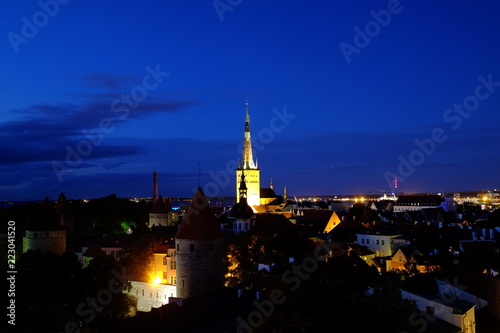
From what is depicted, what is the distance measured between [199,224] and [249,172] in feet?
280

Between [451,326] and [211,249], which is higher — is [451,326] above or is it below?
below

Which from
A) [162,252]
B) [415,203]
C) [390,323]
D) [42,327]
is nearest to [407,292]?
[390,323]

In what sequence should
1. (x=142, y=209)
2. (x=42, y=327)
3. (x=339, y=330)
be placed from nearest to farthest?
1. (x=339, y=330)
2. (x=42, y=327)
3. (x=142, y=209)

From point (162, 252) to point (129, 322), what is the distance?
1621cm

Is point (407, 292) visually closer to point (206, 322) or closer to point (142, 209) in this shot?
point (206, 322)

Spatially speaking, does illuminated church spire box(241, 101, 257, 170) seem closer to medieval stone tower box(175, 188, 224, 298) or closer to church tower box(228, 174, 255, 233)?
church tower box(228, 174, 255, 233)

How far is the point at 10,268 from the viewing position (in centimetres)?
3070

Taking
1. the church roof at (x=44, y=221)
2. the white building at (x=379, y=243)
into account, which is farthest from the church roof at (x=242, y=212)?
the church roof at (x=44, y=221)

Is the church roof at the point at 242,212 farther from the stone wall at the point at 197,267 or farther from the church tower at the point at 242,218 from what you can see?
the stone wall at the point at 197,267

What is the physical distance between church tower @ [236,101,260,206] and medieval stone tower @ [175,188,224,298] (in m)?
80.1

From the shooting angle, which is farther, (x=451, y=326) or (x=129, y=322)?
(x=129, y=322)

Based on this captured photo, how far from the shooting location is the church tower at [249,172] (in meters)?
115

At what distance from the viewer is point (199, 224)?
3128 centimetres

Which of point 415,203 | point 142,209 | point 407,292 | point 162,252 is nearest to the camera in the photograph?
point 407,292
